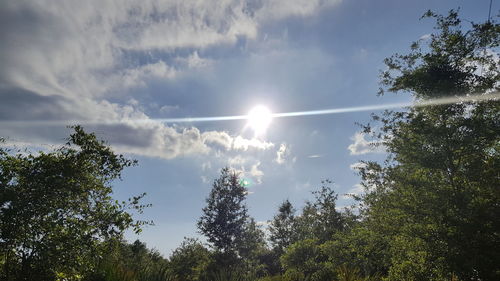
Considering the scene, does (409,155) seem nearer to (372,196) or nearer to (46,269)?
(372,196)

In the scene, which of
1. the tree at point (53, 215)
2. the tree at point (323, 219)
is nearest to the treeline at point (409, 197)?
the tree at point (53, 215)

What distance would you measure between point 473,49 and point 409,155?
453 cm

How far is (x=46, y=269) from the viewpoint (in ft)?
21.8

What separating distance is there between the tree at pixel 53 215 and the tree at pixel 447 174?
29.9 feet

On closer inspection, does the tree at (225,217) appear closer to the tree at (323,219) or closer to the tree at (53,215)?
the tree at (323,219)

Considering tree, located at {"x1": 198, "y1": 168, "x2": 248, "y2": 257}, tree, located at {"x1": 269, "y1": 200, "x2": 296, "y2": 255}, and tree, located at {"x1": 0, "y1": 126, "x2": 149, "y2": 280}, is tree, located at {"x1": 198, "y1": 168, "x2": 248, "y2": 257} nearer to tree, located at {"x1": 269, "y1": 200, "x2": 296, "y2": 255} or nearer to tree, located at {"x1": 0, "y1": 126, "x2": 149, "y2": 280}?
tree, located at {"x1": 269, "y1": 200, "x2": 296, "y2": 255}

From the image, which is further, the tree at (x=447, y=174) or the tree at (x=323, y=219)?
the tree at (x=323, y=219)

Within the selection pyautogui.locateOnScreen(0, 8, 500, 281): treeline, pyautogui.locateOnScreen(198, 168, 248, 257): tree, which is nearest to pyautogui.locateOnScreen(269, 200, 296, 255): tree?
pyautogui.locateOnScreen(198, 168, 248, 257): tree

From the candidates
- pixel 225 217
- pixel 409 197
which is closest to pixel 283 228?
pixel 225 217

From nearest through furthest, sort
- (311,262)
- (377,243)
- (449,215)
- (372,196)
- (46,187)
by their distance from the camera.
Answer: (46,187) < (449,215) < (372,196) < (377,243) < (311,262)

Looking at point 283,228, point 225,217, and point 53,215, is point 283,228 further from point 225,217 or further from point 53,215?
point 53,215

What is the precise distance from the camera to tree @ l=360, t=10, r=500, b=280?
7609mm

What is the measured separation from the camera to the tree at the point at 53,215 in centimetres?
649

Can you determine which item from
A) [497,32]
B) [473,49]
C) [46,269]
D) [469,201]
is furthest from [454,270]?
[46,269]
